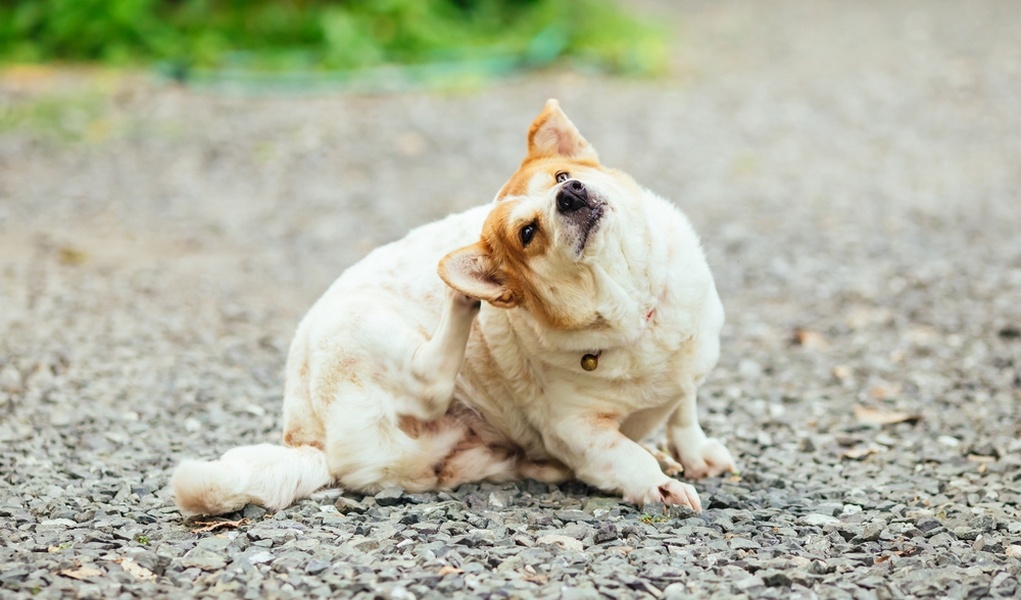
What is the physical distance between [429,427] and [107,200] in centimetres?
649

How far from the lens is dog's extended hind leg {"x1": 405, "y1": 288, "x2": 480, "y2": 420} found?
13.2 feet

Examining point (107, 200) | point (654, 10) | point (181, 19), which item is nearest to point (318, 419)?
point (107, 200)

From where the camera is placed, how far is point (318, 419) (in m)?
4.26

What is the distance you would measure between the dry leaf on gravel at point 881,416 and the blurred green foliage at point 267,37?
8775mm

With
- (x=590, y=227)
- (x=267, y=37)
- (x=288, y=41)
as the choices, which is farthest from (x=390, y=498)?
(x=267, y=37)

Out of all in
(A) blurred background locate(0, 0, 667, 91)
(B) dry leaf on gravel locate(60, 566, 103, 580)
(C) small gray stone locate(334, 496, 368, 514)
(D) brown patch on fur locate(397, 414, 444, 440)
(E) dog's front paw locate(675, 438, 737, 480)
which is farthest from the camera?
(A) blurred background locate(0, 0, 667, 91)

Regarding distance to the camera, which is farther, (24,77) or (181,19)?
(181,19)

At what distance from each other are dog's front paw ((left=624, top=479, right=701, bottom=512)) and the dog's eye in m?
0.98

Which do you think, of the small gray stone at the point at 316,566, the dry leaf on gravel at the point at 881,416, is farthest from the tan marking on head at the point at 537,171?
the dry leaf on gravel at the point at 881,416

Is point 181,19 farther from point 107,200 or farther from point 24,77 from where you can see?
point 107,200

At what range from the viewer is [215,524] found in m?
3.90

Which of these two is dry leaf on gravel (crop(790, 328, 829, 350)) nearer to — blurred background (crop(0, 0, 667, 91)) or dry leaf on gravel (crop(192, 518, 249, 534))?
dry leaf on gravel (crop(192, 518, 249, 534))

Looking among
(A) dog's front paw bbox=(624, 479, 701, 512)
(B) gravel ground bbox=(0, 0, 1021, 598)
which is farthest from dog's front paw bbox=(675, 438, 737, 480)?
(A) dog's front paw bbox=(624, 479, 701, 512)

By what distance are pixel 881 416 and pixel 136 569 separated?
11.5ft
